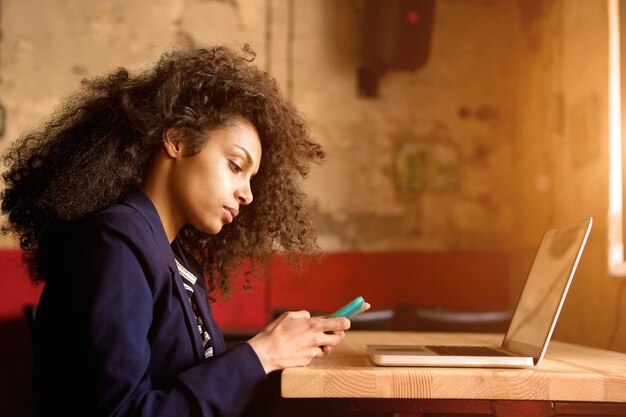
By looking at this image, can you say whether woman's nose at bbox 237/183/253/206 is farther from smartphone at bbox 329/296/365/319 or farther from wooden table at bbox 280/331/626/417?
wooden table at bbox 280/331/626/417

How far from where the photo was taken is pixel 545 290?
145 centimetres

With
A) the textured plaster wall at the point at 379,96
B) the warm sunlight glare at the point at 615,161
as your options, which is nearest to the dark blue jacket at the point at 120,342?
the warm sunlight glare at the point at 615,161

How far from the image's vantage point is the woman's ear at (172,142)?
1.47 metres

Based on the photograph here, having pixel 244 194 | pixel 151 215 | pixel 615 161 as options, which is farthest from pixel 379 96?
pixel 151 215

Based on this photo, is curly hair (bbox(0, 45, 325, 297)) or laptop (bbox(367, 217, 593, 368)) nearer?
laptop (bbox(367, 217, 593, 368))

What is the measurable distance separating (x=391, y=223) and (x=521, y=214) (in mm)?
834

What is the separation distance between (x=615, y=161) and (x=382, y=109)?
177 centimetres

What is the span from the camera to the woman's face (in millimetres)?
1439

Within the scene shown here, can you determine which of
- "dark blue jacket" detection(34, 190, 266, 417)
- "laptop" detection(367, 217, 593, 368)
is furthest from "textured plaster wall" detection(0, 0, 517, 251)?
"dark blue jacket" detection(34, 190, 266, 417)

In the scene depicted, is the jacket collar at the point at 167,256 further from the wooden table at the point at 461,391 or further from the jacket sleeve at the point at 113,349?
the wooden table at the point at 461,391

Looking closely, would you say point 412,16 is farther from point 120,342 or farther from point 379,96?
point 120,342

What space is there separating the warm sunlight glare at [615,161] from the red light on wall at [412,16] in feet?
4.38

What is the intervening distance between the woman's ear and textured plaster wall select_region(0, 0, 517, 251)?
2.59m

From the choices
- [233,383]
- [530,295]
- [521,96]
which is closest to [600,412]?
[530,295]
